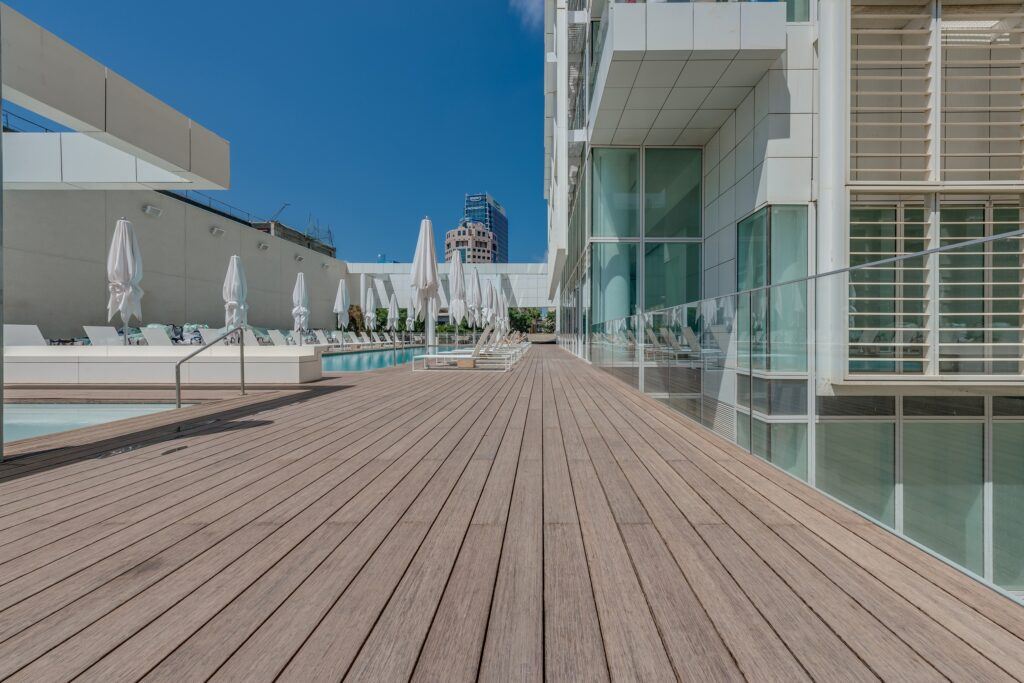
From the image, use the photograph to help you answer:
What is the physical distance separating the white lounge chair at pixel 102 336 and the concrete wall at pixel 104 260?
4.31 feet

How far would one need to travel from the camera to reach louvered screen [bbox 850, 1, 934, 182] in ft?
20.6

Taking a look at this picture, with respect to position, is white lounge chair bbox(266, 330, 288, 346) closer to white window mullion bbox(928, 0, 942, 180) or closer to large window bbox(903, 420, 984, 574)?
large window bbox(903, 420, 984, 574)

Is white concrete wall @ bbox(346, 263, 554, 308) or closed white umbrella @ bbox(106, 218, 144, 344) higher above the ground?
white concrete wall @ bbox(346, 263, 554, 308)

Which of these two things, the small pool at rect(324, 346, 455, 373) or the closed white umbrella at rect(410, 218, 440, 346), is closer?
the closed white umbrella at rect(410, 218, 440, 346)

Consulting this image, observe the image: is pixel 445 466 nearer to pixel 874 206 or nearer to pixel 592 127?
pixel 874 206

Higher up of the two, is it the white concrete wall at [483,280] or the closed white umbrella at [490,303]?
the white concrete wall at [483,280]

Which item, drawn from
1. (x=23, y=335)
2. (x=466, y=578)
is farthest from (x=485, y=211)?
(x=466, y=578)

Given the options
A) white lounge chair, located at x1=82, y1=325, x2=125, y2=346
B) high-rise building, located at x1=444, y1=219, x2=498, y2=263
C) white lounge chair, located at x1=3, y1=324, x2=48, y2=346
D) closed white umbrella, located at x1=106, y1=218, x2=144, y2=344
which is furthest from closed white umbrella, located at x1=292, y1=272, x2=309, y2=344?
high-rise building, located at x1=444, y1=219, x2=498, y2=263

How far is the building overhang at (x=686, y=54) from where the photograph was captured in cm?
639

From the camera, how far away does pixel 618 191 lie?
10.1 m

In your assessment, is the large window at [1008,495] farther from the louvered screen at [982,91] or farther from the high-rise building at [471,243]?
the high-rise building at [471,243]

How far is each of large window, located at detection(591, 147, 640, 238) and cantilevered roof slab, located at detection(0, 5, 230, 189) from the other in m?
7.09

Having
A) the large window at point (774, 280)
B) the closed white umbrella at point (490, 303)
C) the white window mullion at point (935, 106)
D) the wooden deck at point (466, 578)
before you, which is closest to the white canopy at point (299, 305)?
the closed white umbrella at point (490, 303)

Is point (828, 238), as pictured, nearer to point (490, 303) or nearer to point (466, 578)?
point (466, 578)
